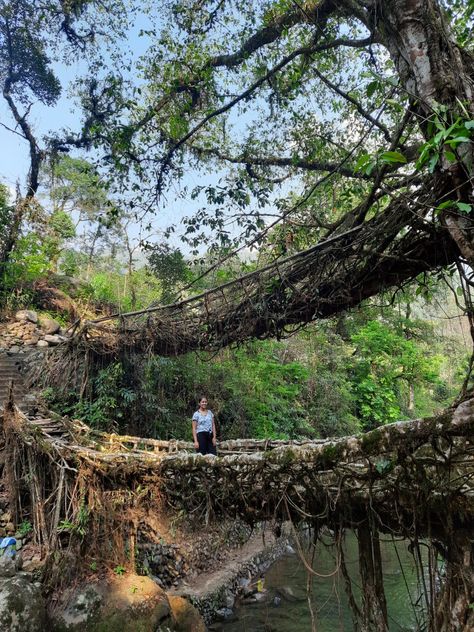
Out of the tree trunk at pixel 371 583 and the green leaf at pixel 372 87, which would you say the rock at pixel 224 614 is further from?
the green leaf at pixel 372 87

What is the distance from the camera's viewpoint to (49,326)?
465 inches

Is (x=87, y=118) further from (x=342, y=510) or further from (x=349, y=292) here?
(x=342, y=510)

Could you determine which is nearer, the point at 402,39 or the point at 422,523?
the point at 422,523

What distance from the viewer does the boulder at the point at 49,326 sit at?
462 inches

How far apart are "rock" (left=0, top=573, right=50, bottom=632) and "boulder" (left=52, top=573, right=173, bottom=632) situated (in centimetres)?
23

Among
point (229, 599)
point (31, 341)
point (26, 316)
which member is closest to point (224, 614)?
point (229, 599)

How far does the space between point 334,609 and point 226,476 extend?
14.8 ft

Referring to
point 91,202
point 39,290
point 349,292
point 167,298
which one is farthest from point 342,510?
point 91,202

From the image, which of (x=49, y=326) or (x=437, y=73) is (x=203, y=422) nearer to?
(x=437, y=73)

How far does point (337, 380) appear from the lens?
42.1 feet

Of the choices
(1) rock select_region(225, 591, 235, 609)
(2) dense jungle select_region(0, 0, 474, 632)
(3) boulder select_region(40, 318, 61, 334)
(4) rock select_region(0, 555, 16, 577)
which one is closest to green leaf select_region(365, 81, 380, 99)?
(2) dense jungle select_region(0, 0, 474, 632)

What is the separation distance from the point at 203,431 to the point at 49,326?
782cm

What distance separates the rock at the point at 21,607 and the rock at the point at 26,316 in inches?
327

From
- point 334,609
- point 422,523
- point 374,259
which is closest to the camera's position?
point 422,523
